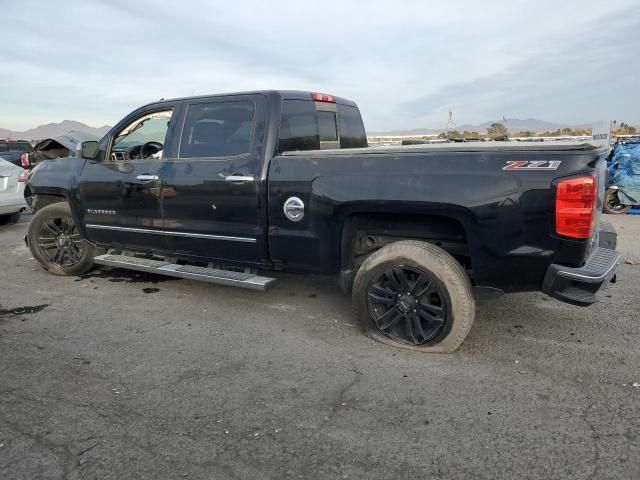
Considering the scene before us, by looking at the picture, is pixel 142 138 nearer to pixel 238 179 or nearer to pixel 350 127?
pixel 238 179

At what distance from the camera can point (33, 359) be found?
3.51m

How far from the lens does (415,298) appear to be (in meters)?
3.54

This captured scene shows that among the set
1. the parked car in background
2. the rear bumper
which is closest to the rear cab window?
the rear bumper

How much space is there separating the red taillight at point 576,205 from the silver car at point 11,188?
8.71 metres

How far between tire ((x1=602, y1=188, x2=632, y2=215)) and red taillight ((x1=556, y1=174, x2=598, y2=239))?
866 centimetres

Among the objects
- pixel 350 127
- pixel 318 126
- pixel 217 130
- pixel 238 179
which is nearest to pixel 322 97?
pixel 318 126

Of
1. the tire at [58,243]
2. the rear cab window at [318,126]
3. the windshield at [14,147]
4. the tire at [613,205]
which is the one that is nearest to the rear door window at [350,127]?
the rear cab window at [318,126]

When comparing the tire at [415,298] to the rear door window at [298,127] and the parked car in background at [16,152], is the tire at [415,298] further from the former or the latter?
the parked car in background at [16,152]

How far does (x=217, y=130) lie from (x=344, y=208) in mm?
1542

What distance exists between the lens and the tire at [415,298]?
3387 mm

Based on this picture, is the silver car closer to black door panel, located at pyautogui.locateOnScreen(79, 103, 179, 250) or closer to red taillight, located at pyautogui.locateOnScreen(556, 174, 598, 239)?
black door panel, located at pyautogui.locateOnScreen(79, 103, 179, 250)

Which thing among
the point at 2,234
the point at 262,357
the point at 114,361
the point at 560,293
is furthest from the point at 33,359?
the point at 2,234

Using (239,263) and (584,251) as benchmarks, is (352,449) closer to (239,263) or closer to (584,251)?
(584,251)

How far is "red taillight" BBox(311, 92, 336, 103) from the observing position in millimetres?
4670
